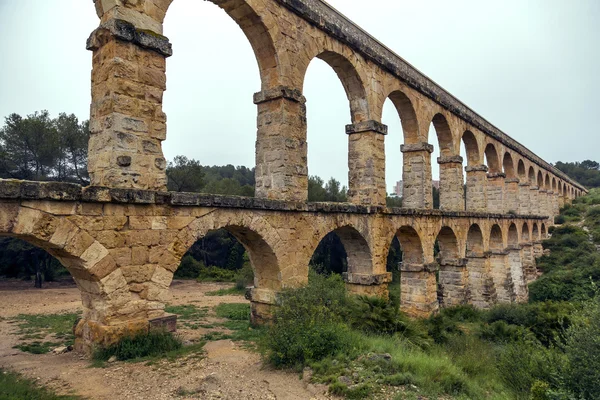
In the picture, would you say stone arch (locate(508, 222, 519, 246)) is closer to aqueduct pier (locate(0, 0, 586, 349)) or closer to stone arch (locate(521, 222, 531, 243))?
stone arch (locate(521, 222, 531, 243))

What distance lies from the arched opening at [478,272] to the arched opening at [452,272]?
1.85 metres

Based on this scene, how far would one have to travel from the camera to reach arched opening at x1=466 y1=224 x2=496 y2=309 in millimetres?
14914

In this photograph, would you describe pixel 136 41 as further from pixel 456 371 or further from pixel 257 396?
pixel 456 371

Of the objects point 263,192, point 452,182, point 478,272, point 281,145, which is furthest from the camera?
point 478,272

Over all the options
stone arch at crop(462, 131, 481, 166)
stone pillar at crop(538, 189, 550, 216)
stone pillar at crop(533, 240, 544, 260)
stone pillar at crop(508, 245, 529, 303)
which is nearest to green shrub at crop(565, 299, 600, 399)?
stone arch at crop(462, 131, 481, 166)

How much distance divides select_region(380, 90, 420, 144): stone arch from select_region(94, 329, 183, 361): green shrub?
356 inches

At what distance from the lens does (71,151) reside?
58.9ft

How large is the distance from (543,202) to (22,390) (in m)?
32.1

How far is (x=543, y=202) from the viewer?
94.8 feet

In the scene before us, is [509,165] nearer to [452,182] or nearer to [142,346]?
[452,182]

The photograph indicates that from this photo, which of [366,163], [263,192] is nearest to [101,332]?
[263,192]

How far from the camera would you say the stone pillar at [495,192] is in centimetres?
1906

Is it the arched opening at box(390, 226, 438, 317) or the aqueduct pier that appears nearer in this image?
the aqueduct pier

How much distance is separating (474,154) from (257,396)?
612 inches
